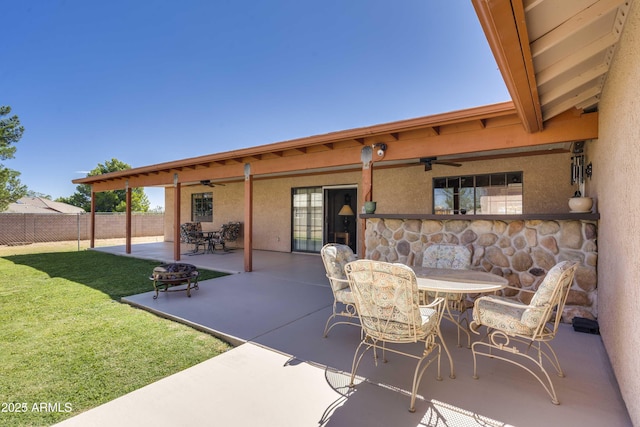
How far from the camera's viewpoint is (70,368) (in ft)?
8.40

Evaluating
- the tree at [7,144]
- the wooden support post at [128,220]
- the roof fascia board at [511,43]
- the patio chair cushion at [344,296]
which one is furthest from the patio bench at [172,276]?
the tree at [7,144]

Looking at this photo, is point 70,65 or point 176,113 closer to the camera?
point 70,65

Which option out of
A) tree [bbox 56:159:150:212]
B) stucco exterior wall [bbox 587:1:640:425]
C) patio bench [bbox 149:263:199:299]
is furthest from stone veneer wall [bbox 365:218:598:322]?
tree [bbox 56:159:150:212]

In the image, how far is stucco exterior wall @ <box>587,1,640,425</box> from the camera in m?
1.85

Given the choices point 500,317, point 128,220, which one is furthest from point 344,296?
point 128,220

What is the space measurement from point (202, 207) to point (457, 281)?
485 inches

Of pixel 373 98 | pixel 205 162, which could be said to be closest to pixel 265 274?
pixel 205 162

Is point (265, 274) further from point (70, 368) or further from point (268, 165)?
point (70, 368)

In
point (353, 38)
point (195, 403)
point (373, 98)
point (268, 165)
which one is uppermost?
point (353, 38)

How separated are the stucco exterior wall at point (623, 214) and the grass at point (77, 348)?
319 centimetres

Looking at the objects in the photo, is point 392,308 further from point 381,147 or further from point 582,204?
point 381,147

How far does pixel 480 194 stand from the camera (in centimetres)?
737

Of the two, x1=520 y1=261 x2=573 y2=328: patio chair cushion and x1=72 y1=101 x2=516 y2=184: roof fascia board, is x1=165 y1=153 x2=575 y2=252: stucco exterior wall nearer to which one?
x1=72 y1=101 x2=516 y2=184: roof fascia board

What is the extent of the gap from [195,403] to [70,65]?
1453 centimetres
